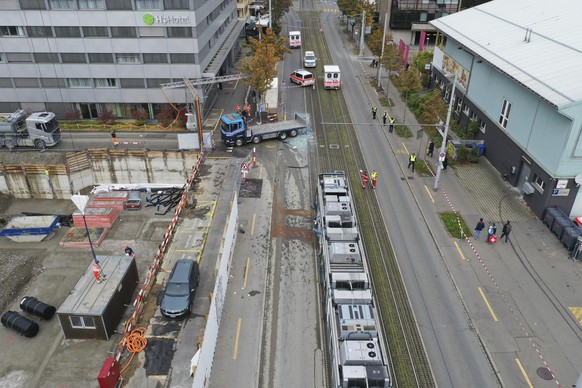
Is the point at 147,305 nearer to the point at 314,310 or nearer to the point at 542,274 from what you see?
the point at 314,310

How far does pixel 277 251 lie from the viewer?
1152 inches

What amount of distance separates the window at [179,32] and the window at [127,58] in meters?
4.27

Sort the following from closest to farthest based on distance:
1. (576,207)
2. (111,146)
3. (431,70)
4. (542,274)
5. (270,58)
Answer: (542,274) → (576,207) → (111,146) → (270,58) → (431,70)

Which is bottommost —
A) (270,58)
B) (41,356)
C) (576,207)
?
(41,356)

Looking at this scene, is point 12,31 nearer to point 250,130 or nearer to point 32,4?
point 32,4

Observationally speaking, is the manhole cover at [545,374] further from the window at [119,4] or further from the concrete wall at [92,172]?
the window at [119,4]

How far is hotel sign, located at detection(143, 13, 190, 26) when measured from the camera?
4350 centimetres

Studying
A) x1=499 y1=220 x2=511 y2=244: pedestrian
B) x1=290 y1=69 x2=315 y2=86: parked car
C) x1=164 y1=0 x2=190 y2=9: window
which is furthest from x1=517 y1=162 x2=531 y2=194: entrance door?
x1=164 y1=0 x2=190 y2=9: window

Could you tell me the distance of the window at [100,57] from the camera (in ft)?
148

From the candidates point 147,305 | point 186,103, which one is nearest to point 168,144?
point 186,103

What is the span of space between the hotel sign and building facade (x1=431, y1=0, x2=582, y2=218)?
26034mm

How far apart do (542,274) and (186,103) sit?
3521 centimetres

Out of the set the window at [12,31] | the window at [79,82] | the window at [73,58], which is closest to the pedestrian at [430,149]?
the window at [79,82]

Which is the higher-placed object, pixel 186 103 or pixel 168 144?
pixel 186 103
